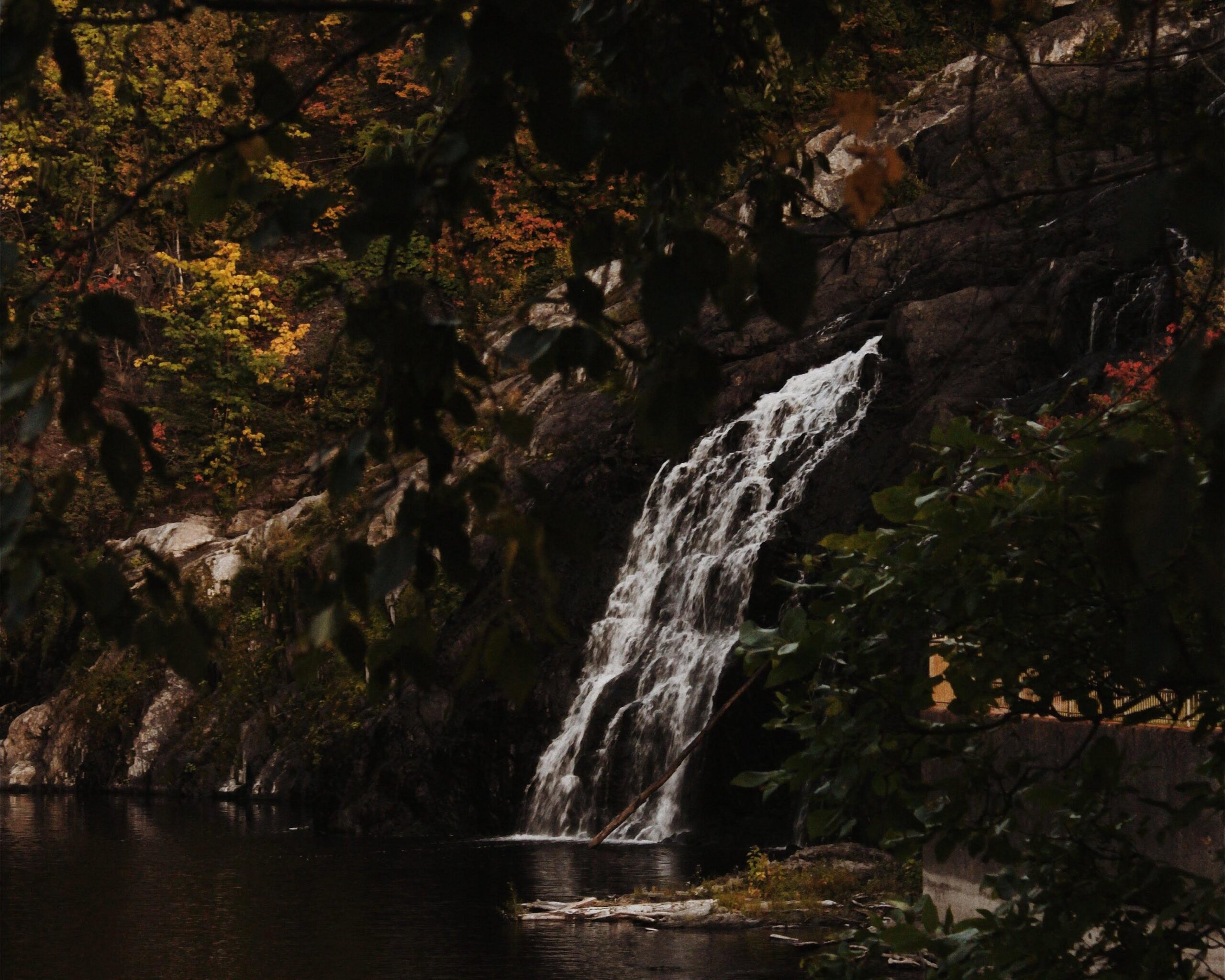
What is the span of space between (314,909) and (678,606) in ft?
28.3

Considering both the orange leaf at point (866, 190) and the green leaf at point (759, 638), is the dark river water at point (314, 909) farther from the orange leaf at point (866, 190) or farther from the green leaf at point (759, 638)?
the orange leaf at point (866, 190)

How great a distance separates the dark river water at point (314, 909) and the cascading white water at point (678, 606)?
4.45 feet

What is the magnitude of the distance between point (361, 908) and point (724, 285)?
14815 mm

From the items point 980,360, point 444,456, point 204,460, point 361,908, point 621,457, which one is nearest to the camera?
point 444,456

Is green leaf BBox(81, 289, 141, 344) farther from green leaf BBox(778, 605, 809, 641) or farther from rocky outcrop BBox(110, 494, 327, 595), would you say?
rocky outcrop BBox(110, 494, 327, 595)

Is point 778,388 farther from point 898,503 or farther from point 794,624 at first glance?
point 794,624

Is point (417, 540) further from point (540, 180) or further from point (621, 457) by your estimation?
point (621, 457)

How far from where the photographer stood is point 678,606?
75.3 ft

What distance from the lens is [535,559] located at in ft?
6.72

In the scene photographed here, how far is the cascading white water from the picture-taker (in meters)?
21.9

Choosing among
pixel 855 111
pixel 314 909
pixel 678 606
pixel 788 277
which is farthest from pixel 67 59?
pixel 678 606

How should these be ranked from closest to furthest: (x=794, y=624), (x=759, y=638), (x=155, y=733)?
(x=794, y=624), (x=759, y=638), (x=155, y=733)

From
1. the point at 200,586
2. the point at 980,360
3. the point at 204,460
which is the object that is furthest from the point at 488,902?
the point at 204,460

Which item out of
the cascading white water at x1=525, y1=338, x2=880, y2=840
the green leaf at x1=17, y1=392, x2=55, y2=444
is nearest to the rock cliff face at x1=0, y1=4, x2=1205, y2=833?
the cascading white water at x1=525, y1=338, x2=880, y2=840
